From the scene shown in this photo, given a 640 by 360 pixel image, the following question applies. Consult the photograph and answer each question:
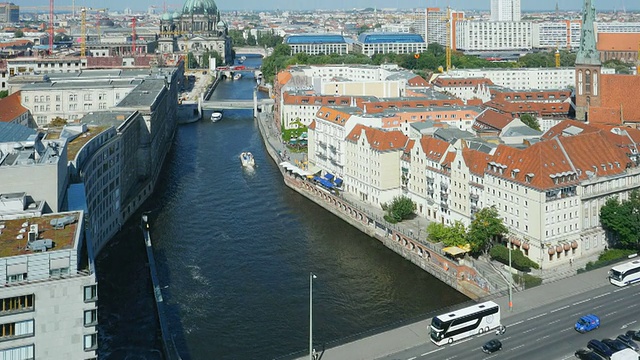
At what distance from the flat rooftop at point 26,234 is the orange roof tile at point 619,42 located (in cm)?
10277

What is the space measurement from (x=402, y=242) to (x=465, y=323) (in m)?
13.1

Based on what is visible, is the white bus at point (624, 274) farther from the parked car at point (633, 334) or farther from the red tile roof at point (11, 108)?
the red tile roof at point (11, 108)

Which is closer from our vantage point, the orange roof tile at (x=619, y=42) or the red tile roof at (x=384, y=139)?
the red tile roof at (x=384, y=139)

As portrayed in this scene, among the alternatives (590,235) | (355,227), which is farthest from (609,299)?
(355,227)

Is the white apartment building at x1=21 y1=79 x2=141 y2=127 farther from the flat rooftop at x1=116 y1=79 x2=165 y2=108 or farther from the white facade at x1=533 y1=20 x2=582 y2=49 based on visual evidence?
the white facade at x1=533 y1=20 x2=582 y2=49

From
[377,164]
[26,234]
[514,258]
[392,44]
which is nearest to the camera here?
[26,234]

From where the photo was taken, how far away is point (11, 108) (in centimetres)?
5566

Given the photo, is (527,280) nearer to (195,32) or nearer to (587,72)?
(587,72)

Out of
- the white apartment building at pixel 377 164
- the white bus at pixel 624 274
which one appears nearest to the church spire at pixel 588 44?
the white apartment building at pixel 377 164

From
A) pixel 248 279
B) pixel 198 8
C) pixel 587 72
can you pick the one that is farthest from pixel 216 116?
pixel 198 8

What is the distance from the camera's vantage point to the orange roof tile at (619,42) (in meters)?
108

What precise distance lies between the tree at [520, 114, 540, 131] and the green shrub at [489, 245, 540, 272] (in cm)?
2701

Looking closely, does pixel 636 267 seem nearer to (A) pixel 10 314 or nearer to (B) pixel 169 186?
(A) pixel 10 314

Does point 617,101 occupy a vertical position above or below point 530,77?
below
